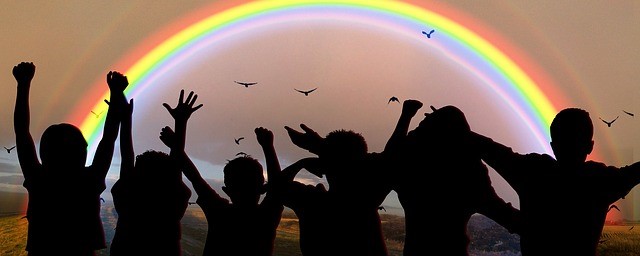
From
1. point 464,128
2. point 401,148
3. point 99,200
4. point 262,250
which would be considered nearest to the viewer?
point 464,128

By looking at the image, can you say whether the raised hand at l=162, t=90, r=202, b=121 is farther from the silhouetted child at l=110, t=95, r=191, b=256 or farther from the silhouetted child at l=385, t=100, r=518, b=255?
the silhouetted child at l=385, t=100, r=518, b=255

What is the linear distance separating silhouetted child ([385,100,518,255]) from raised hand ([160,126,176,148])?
92.4 inches

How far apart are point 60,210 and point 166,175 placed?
1003 mm

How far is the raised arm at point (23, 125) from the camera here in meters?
4.77

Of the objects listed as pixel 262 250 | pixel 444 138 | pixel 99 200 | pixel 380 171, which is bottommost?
pixel 262 250

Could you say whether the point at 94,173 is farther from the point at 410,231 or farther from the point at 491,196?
the point at 491,196

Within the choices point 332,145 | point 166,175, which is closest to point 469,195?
point 332,145

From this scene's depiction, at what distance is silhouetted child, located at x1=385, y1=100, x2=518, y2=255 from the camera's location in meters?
4.42

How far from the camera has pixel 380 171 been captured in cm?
466

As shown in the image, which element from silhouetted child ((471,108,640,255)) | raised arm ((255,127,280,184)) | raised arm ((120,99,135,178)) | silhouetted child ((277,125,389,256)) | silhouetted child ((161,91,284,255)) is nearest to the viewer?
silhouetted child ((471,108,640,255))

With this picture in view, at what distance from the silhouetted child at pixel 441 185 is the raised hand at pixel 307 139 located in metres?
0.69

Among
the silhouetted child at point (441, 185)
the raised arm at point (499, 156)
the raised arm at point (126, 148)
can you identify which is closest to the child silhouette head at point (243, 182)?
the raised arm at point (126, 148)

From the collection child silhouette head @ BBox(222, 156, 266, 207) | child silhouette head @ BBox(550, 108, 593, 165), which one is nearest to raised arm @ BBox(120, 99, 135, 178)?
child silhouette head @ BBox(222, 156, 266, 207)

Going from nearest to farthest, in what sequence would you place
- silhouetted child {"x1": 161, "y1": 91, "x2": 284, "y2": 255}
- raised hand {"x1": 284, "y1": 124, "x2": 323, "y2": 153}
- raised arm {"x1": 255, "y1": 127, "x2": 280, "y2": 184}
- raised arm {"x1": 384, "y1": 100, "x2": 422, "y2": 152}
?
1. raised arm {"x1": 384, "y1": 100, "x2": 422, "y2": 152}
2. raised hand {"x1": 284, "y1": 124, "x2": 323, "y2": 153}
3. silhouetted child {"x1": 161, "y1": 91, "x2": 284, "y2": 255}
4. raised arm {"x1": 255, "y1": 127, "x2": 280, "y2": 184}
